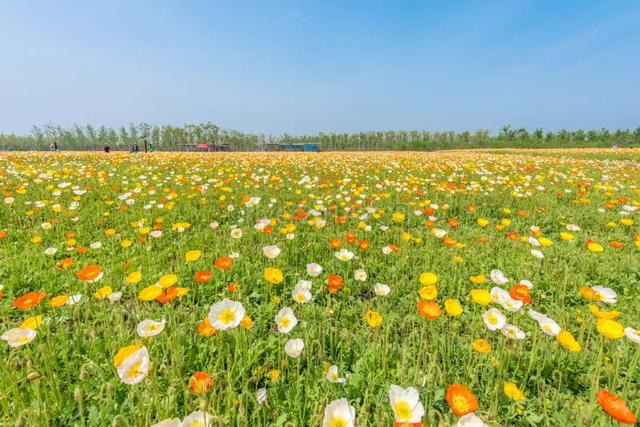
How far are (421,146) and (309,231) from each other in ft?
181

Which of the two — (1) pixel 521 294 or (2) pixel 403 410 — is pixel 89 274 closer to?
(2) pixel 403 410

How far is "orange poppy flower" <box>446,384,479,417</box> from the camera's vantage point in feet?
3.23

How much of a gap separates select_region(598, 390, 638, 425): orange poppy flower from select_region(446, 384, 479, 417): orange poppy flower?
374 millimetres

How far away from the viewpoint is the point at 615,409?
0.94m

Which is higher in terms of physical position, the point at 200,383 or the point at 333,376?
the point at 200,383

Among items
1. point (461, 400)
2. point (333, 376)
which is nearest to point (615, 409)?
point (461, 400)

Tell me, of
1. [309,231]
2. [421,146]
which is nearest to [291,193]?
[309,231]

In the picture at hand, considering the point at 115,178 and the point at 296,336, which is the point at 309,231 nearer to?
the point at 296,336

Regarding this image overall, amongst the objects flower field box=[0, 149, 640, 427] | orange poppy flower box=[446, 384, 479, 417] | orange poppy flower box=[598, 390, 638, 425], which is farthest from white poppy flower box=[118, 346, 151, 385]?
orange poppy flower box=[598, 390, 638, 425]

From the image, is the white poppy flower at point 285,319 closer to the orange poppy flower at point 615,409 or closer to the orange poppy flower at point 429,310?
the orange poppy flower at point 429,310

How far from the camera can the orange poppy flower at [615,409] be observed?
2.94 ft

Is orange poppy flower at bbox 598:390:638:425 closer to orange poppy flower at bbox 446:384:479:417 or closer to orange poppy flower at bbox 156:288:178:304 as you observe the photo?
orange poppy flower at bbox 446:384:479:417

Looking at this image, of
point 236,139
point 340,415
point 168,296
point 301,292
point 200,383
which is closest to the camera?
point 340,415

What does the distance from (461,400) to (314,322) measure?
1037 mm
